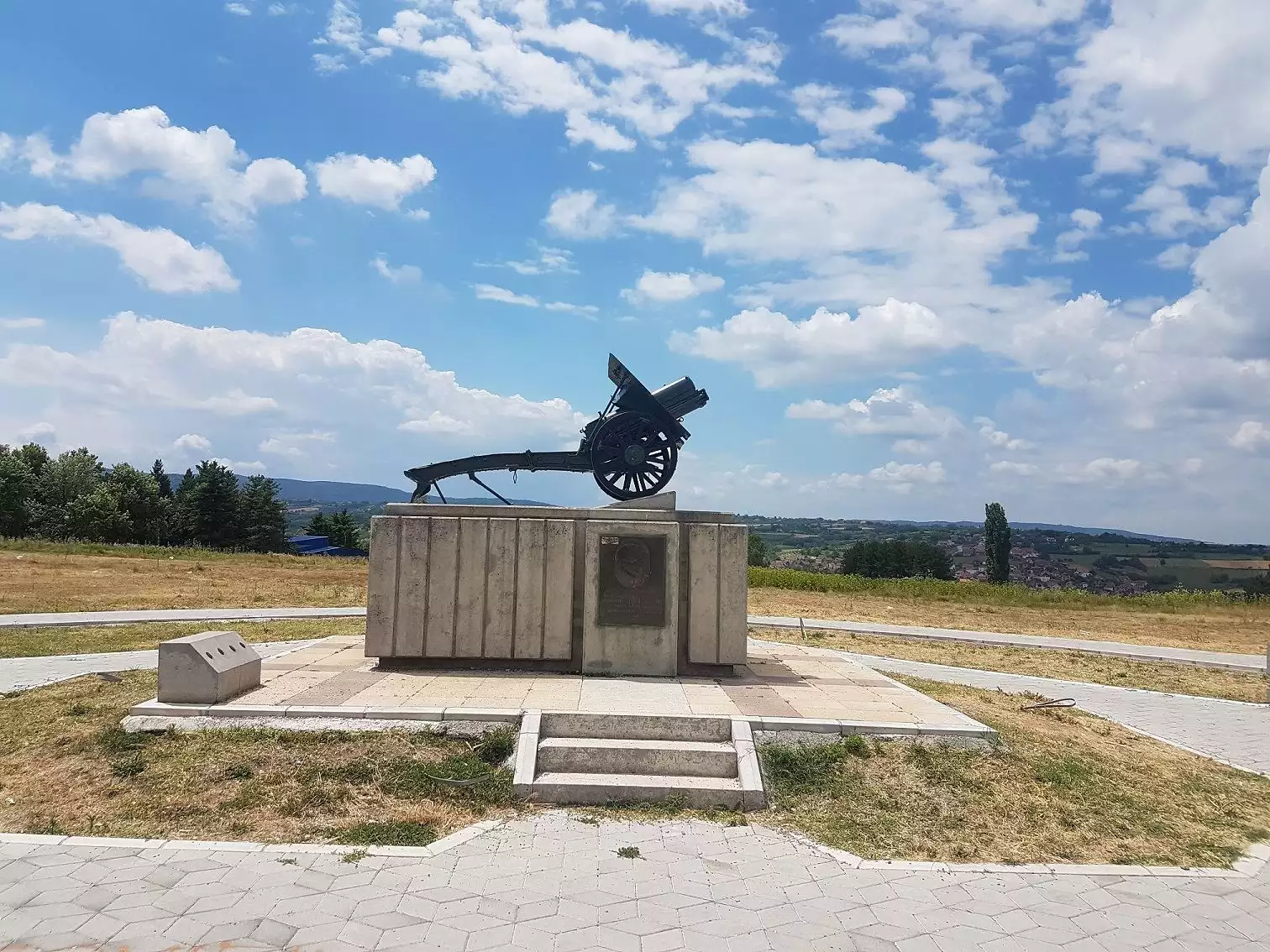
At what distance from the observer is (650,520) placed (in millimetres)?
9289

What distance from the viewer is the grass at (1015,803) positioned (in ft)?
18.3

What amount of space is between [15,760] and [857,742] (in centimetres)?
660

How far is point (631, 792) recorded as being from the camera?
6203 millimetres

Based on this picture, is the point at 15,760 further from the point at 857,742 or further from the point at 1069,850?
the point at 1069,850

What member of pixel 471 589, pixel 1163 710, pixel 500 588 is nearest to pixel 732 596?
pixel 500 588

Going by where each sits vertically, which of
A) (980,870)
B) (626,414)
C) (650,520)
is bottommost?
(980,870)

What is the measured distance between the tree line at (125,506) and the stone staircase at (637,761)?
152ft

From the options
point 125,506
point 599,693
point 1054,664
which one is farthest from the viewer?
point 125,506

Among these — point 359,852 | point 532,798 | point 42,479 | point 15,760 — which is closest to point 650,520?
point 532,798

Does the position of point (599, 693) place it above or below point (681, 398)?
below

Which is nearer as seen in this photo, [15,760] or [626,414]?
[15,760]

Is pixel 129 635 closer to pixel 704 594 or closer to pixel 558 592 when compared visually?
pixel 558 592

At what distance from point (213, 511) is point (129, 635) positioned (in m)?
40.1

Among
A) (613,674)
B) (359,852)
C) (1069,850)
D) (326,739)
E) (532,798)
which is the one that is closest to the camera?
(359,852)
